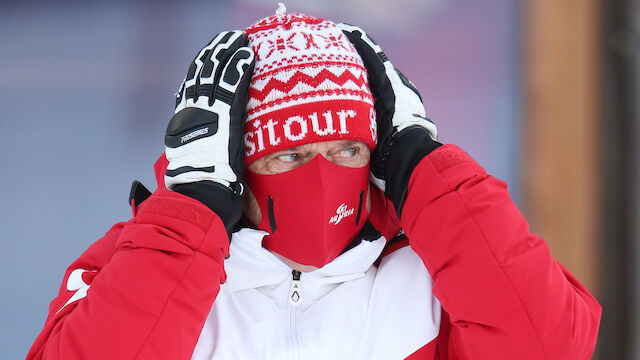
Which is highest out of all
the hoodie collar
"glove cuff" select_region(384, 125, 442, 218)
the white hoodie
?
"glove cuff" select_region(384, 125, 442, 218)

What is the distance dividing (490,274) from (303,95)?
449 mm

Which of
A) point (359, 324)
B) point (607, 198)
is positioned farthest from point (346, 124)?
point (607, 198)

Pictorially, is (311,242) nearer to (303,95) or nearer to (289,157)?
(289,157)

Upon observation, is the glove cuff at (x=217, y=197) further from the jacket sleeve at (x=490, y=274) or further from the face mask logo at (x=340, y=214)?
the jacket sleeve at (x=490, y=274)

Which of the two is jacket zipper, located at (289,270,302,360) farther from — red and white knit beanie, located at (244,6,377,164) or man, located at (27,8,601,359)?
red and white knit beanie, located at (244,6,377,164)

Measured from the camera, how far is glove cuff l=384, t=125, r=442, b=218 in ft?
3.77

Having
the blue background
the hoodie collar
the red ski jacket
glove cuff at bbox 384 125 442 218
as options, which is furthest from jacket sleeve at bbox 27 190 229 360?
the blue background

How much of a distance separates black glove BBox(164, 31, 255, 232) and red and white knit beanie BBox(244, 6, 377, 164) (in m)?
0.03

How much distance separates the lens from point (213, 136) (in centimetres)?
108

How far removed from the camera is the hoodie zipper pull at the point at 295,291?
3.79ft

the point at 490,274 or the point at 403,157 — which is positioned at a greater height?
the point at 403,157

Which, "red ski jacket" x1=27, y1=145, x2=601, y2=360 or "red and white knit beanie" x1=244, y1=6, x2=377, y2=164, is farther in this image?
"red and white knit beanie" x1=244, y1=6, x2=377, y2=164

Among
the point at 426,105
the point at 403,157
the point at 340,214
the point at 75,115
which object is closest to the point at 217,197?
the point at 340,214

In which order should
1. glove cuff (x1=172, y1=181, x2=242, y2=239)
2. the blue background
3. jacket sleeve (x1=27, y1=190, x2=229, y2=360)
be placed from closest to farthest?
jacket sleeve (x1=27, y1=190, x2=229, y2=360), glove cuff (x1=172, y1=181, x2=242, y2=239), the blue background
